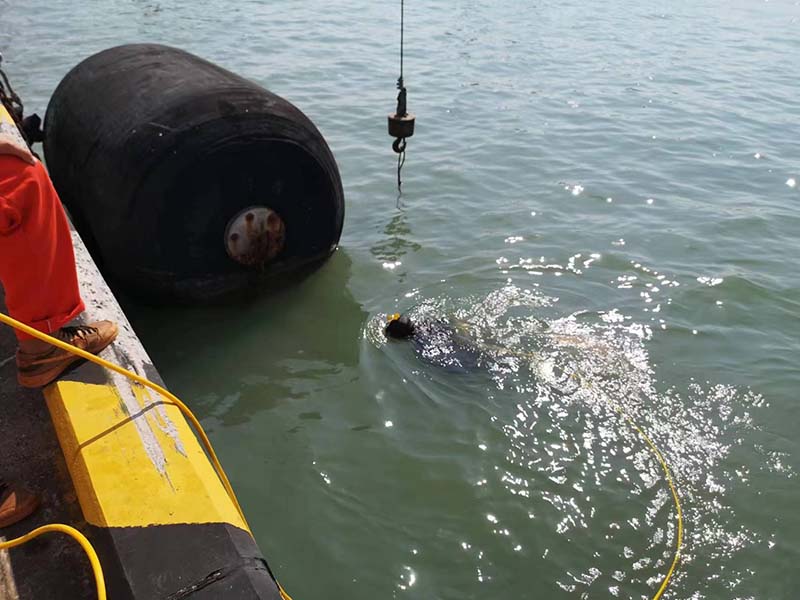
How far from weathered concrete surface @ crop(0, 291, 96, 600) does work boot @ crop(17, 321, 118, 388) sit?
15 centimetres

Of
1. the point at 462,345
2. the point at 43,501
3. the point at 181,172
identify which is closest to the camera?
the point at 43,501

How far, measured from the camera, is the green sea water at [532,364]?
153 inches

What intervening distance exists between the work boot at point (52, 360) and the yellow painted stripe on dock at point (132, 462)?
85mm

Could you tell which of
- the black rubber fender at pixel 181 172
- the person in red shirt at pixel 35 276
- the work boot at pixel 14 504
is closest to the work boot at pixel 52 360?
the person in red shirt at pixel 35 276

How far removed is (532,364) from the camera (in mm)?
5457

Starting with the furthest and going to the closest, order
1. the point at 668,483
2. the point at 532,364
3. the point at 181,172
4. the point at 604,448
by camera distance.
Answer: the point at 532,364 → the point at 181,172 → the point at 604,448 → the point at 668,483

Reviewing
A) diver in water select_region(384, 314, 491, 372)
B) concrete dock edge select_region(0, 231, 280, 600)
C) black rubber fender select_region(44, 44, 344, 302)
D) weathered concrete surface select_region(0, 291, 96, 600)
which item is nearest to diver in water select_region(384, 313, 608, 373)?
diver in water select_region(384, 314, 491, 372)

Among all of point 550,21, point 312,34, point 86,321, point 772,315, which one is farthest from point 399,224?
point 550,21

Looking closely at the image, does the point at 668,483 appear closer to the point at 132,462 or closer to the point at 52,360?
the point at 132,462

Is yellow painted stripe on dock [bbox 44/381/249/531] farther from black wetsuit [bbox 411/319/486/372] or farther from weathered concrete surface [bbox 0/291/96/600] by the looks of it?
black wetsuit [bbox 411/319/486/372]

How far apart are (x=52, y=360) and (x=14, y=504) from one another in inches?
28.3

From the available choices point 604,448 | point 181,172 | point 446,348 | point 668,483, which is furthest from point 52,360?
point 668,483

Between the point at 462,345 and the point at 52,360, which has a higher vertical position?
the point at 52,360

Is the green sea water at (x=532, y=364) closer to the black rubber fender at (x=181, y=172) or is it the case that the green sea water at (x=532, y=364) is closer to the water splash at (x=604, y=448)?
the water splash at (x=604, y=448)
